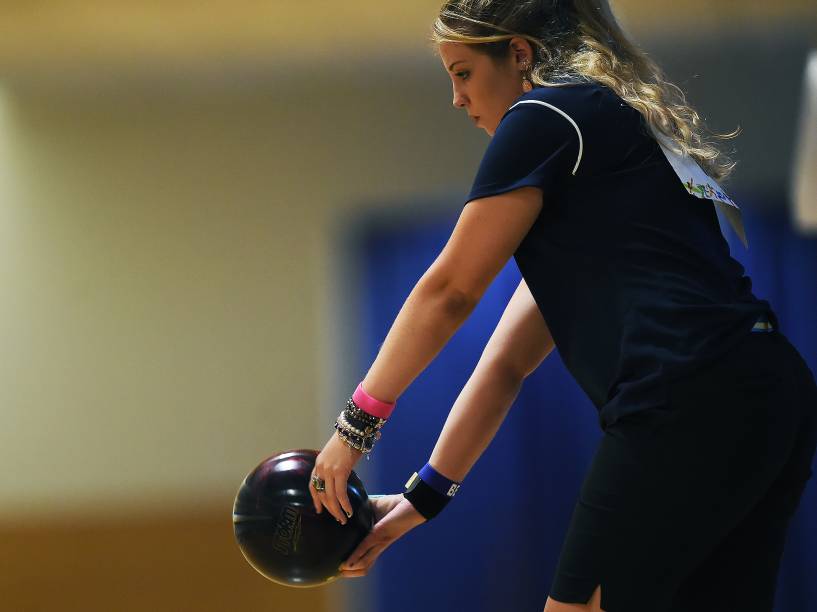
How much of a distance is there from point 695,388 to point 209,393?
4.33m

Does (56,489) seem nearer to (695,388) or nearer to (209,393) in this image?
(209,393)

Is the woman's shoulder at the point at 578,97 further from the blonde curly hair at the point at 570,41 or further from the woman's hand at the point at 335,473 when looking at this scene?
the woman's hand at the point at 335,473

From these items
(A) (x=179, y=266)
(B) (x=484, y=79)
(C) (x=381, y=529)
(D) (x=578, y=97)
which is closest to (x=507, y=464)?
(A) (x=179, y=266)

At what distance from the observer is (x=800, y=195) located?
13.1ft

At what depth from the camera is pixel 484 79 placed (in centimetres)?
156

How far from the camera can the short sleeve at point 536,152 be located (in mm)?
1356

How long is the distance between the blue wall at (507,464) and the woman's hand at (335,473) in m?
3.27

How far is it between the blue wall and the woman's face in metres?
→ 3.26

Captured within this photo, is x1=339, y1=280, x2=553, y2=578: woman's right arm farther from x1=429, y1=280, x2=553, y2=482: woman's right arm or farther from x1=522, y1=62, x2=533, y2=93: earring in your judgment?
x1=522, y1=62, x2=533, y2=93: earring

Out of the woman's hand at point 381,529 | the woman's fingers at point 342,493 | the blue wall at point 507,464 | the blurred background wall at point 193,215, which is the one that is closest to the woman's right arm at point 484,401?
the woman's hand at point 381,529

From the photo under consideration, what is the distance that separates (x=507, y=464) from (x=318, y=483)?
339cm

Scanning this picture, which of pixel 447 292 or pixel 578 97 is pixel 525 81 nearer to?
pixel 578 97

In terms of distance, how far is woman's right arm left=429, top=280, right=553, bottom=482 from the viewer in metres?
1.73

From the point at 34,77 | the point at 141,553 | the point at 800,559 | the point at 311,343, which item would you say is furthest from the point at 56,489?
the point at 800,559
